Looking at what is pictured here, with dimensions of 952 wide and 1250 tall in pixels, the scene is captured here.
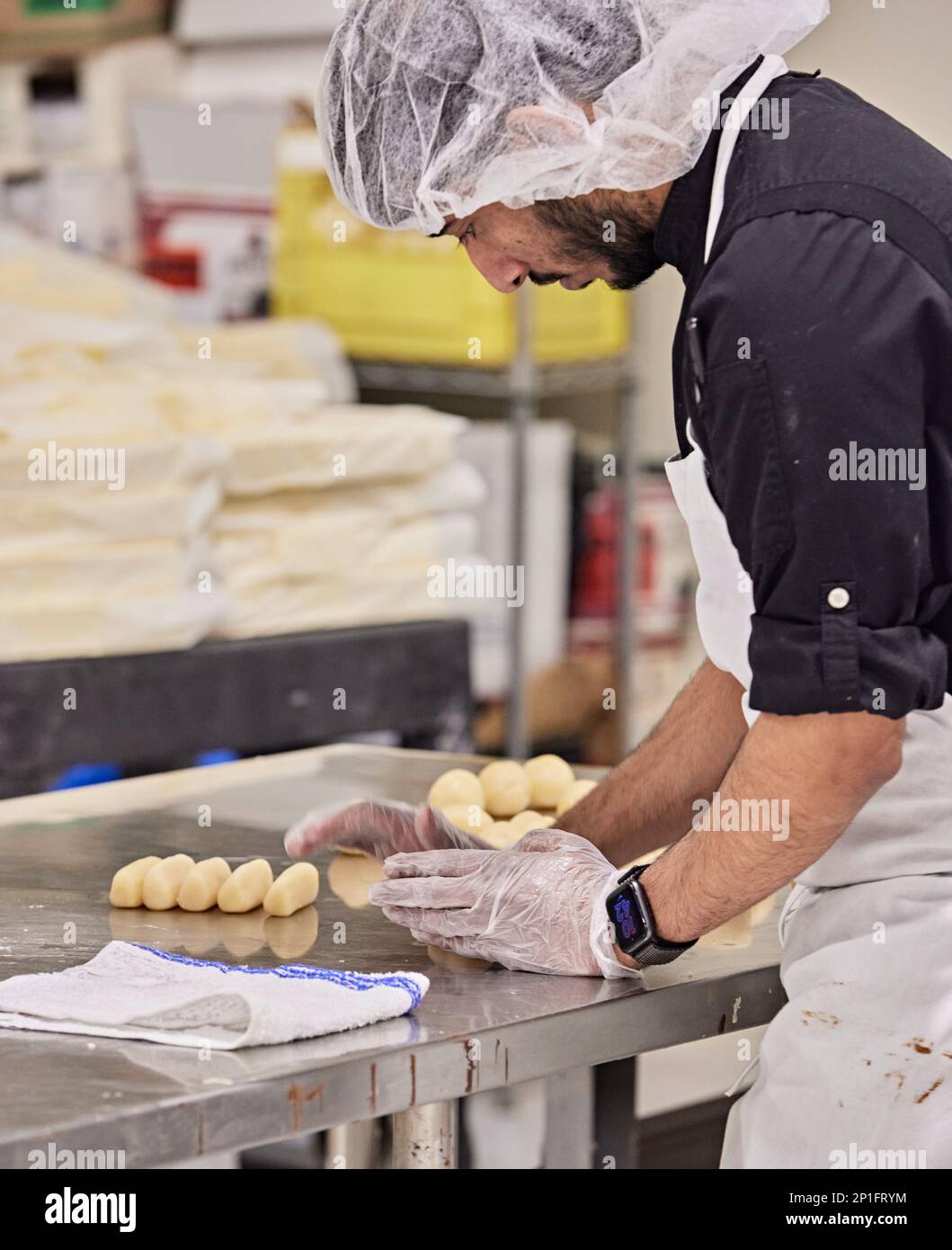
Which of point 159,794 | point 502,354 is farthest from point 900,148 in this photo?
point 502,354

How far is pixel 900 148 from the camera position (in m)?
1.28

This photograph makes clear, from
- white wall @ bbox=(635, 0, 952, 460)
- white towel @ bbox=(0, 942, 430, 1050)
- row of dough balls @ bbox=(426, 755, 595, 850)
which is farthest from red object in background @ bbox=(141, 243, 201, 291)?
white towel @ bbox=(0, 942, 430, 1050)

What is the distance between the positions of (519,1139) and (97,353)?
1419 mm

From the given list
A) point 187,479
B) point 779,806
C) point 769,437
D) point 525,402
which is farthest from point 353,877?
point 525,402

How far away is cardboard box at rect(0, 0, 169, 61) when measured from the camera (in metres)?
3.40

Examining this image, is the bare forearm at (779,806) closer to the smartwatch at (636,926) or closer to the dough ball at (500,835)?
the smartwatch at (636,926)

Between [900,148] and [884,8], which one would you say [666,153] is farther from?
[884,8]

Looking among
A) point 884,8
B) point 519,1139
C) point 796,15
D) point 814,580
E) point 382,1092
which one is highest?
point 884,8

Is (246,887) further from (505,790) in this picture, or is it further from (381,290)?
(381,290)

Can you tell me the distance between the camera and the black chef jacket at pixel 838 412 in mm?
1191

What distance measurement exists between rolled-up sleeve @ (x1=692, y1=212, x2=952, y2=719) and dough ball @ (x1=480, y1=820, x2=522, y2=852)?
0.63m

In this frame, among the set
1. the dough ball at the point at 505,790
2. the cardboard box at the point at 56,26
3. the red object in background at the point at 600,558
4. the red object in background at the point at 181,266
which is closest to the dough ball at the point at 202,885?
the dough ball at the point at 505,790

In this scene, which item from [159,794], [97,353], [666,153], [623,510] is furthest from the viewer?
[623,510]

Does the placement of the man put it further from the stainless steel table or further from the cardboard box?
the cardboard box
